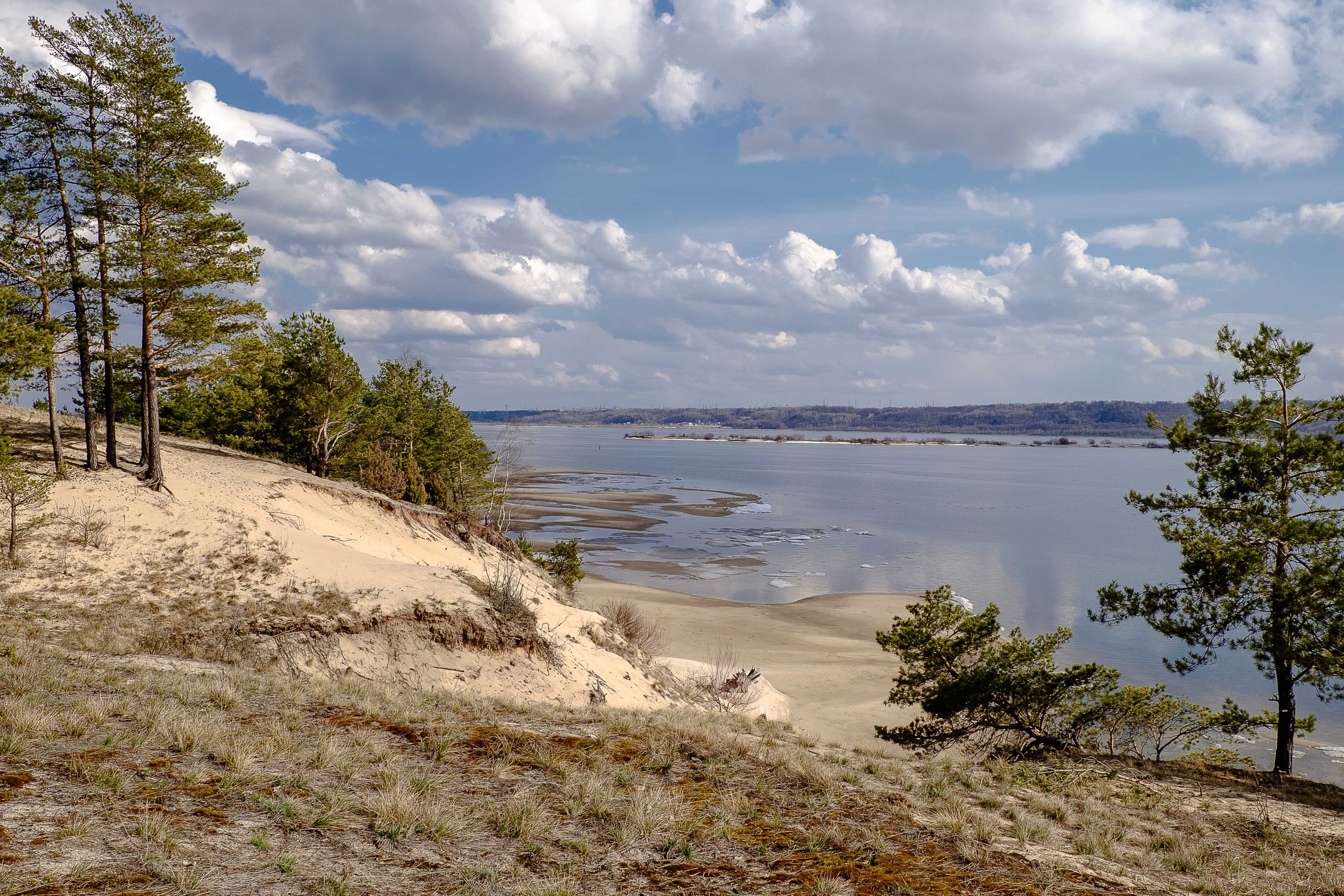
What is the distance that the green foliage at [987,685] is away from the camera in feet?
47.9

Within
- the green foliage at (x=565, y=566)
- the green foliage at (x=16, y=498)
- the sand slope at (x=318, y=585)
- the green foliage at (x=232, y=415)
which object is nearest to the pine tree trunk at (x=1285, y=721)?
the sand slope at (x=318, y=585)

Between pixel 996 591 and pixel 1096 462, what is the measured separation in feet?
516

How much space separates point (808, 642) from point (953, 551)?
91.2 ft

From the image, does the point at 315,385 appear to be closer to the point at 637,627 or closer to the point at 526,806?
the point at 637,627

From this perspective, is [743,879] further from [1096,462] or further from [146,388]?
[1096,462]

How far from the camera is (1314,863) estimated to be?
8.41 metres

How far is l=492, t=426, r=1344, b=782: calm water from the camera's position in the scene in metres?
31.2

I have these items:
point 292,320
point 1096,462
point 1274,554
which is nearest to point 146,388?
point 292,320

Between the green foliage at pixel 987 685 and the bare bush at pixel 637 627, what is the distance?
425 inches

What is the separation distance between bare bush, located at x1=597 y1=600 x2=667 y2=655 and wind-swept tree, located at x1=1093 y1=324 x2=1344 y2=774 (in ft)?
49.2

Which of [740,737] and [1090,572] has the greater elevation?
[740,737]

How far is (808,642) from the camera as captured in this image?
103ft

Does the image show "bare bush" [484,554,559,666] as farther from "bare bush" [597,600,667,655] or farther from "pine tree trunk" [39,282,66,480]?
"pine tree trunk" [39,282,66,480]

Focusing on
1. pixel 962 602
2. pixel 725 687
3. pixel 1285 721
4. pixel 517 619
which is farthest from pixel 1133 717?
pixel 962 602
